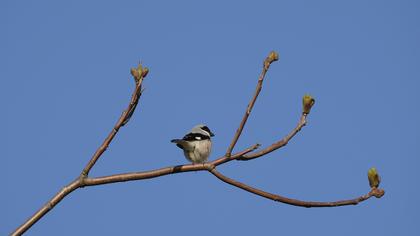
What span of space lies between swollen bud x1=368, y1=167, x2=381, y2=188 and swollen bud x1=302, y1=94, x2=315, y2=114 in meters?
0.63

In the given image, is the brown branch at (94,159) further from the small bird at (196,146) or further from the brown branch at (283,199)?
the small bird at (196,146)

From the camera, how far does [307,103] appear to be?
388cm

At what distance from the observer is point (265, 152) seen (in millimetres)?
3559

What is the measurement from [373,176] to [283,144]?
766mm

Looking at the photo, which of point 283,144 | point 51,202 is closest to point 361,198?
point 283,144

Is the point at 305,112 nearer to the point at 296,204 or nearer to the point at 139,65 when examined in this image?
the point at 296,204

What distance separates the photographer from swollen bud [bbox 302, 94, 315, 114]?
12.7 ft

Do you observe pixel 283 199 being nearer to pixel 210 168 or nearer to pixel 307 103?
pixel 210 168

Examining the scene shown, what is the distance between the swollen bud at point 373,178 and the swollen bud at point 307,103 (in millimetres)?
633

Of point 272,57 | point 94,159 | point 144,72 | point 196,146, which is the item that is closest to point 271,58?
point 272,57

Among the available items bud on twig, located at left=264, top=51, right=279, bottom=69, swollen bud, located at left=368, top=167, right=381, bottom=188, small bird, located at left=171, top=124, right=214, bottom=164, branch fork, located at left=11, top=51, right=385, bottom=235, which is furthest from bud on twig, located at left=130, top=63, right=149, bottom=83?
small bird, located at left=171, top=124, right=214, bottom=164

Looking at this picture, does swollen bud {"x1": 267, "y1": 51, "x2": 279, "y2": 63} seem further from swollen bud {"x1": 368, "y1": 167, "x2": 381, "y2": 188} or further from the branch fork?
swollen bud {"x1": 368, "y1": 167, "x2": 381, "y2": 188}

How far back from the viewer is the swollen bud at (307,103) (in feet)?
12.7

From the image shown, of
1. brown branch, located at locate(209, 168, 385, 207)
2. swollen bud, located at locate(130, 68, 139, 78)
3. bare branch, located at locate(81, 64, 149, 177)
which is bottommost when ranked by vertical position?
brown branch, located at locate(209, 168, 385, 207)
